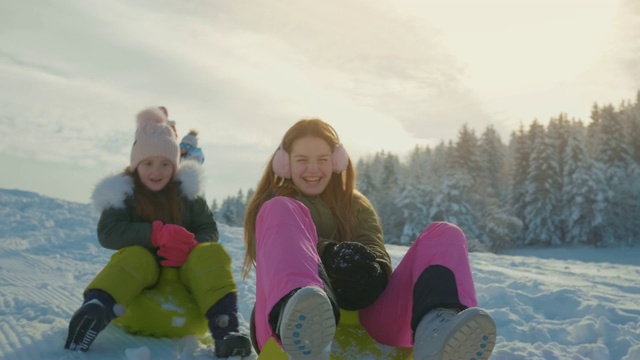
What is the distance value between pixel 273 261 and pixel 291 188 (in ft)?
3.22

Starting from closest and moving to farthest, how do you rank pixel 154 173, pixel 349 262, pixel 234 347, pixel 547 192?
pixel 349 262
pixel 234 347
pixel 154 173
pixel 547 192

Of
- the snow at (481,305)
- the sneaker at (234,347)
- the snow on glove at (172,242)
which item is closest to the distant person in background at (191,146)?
the snow at (481,305)

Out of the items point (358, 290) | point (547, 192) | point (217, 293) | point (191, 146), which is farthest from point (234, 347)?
point (547, 192)

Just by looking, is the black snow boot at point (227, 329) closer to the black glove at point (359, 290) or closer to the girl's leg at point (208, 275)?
the girl's leg at point (208, 275)

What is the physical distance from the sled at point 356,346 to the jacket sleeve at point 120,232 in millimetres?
1224

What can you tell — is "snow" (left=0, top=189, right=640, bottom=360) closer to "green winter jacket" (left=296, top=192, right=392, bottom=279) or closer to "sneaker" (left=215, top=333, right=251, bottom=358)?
"sneaker" (left=215, top=333, right=251, bottom=358)

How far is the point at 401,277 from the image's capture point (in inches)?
96.2

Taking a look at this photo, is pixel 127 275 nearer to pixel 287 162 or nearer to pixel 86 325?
pixel 86 325

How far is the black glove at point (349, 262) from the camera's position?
227 cm

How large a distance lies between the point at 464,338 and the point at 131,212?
2.22m

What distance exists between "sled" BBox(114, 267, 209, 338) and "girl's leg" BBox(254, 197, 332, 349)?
34.0 inches

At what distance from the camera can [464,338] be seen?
174 centimetres

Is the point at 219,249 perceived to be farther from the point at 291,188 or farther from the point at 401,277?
the point at 401,277

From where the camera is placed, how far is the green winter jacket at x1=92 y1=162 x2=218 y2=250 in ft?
9.96
